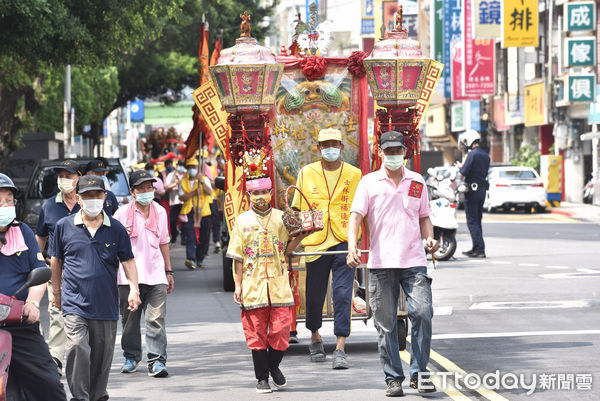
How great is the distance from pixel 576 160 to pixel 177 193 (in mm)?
24623

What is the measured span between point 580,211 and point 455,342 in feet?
89.9

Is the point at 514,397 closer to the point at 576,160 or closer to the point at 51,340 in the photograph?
the point at 51,340

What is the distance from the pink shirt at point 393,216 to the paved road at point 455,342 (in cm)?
103

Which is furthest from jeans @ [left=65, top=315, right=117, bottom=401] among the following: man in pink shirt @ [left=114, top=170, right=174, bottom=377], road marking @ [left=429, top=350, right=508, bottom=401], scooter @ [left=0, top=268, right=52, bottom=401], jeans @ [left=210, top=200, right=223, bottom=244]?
jeans @ [left=210, top=200, right=223, bottom=244]

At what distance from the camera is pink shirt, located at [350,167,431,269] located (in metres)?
9.07

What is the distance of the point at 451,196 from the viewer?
66.5 ft

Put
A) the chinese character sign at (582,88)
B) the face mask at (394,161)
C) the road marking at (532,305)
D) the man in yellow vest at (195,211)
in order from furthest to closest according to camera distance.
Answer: the chinese character sign at (582,88), the man in yellow vest at (195,211), the road marking at (532,305), the face mask at (394,161)

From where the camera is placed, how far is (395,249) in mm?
9070

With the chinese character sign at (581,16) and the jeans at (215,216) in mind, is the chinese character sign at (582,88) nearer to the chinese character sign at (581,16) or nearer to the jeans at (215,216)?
the chinese character sign at (581,16)

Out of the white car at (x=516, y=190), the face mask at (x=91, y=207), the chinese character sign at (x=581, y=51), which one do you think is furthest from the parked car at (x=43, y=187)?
the chinese character sign at (x=581, y=51)

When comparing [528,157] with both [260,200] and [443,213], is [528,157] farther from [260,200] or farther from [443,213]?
[260,200]

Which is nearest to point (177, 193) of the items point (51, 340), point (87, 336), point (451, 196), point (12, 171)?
point (451, 196)

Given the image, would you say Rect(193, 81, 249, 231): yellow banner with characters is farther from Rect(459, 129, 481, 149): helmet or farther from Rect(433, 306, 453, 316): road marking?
Rect(459, 129, 481, 149): helmet

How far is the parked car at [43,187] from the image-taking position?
18484mm
